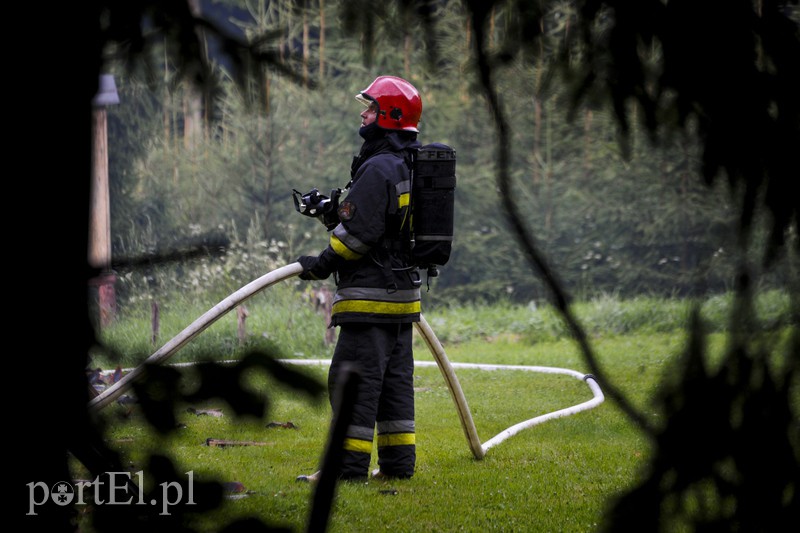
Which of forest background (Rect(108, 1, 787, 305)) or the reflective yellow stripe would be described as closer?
the reflective yellow stripe

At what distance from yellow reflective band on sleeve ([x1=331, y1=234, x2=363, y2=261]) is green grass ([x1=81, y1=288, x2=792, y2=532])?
0.82m

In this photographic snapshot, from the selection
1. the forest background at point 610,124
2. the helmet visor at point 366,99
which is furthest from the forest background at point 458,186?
the forest background at point 610,124

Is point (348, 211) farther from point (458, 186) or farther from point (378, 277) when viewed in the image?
point (458, 186)

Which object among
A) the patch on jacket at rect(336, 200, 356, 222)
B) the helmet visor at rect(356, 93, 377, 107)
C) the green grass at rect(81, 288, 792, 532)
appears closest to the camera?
the green grass at rect(81, 288, 792, 532)

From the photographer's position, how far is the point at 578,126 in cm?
1502

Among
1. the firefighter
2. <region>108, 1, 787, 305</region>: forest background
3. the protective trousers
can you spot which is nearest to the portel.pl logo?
the protective trousers

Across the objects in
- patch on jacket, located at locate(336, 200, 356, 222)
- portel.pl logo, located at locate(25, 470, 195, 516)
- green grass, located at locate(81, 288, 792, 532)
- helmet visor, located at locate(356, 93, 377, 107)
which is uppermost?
helmet visor, located at locate(356, 93, 377, 107)

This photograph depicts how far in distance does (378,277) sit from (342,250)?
0.26m

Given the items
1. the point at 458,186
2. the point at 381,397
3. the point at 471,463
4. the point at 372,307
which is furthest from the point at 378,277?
the point at 458,186

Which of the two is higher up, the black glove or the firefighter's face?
the firefighter's face

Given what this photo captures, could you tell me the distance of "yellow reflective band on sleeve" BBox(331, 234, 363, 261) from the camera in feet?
18.2

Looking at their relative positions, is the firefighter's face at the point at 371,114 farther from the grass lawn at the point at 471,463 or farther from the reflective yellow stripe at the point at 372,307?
the grass lawn at the point at 471,463

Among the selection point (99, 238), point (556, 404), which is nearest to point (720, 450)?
point (556, 404)

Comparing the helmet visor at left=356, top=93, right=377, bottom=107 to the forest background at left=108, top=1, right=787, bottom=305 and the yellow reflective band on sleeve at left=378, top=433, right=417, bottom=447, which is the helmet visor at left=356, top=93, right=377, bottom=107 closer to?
the yellow reflective band on sleeve at left=378, top=433, right=417, bottom=447
